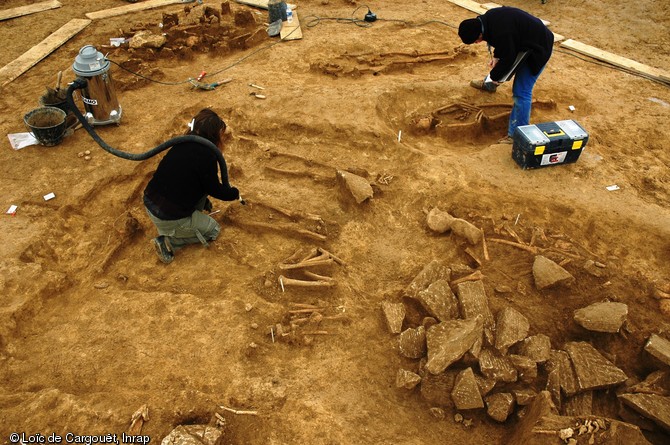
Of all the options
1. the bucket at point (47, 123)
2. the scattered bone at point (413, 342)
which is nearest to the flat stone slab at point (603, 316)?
the scattered bone at point (413, 342)

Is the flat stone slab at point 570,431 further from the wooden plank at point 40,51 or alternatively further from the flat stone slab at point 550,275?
the wooden plank at point 40,51

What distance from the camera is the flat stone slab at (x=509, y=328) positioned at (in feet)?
13.5

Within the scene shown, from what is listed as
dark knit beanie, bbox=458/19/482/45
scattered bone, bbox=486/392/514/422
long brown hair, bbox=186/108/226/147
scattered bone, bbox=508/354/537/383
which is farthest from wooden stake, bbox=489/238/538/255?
long brown hair, bbox=186/108/226/147

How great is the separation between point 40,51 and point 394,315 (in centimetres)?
938

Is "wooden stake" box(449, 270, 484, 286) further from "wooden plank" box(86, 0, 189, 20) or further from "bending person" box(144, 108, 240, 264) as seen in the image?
"wooden plank" box(86, 0, 189, 20)

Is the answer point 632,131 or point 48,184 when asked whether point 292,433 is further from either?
point 632,131

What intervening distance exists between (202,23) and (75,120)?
4.20 meters

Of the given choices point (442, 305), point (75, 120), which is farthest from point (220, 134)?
point (75, 120)

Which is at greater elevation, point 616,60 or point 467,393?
point 616,60

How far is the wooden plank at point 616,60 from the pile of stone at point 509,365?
6.21 metres

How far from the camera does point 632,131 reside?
7.04 metres

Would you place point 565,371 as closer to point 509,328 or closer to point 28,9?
point 509,328

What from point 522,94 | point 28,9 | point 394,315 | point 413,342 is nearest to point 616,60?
point 522,94

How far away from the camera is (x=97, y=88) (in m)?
6.73
